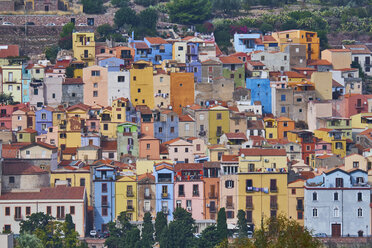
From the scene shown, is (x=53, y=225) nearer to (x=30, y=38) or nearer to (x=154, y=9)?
(x=30, y=38)

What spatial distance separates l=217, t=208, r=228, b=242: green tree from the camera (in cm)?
7050

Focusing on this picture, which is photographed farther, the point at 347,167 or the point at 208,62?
the point at 208,62

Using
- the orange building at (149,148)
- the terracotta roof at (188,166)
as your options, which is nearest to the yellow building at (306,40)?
the orange building at (149,148)

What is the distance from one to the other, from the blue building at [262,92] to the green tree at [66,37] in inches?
545

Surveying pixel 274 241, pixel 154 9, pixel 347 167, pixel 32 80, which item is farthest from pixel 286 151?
pixel 154 9

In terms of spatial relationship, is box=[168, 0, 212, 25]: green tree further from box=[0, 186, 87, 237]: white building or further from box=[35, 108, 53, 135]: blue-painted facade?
box=[0, 186, 87, 237]: white building

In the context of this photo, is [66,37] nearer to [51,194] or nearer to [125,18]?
[125,18]

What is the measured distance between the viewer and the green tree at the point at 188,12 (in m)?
103

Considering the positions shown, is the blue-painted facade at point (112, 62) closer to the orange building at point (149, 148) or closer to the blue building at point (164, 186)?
the orange building at point (149, 148)

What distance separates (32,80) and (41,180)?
1442cm

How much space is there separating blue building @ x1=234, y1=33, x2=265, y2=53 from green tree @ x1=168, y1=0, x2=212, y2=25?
7.09 metres

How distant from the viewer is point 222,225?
7100cm

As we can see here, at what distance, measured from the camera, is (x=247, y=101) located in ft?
283

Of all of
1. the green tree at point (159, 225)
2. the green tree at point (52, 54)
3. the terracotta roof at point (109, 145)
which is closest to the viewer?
the green tree at point (159, 225)
